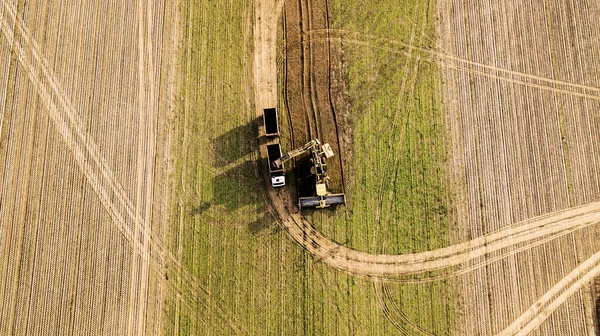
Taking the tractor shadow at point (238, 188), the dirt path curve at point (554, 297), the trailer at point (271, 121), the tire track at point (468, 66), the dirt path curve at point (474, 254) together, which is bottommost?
the dirt path curve at point (554, 297)

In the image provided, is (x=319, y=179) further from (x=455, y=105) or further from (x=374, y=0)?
(x=374, y=0)

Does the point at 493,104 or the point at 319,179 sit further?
the point at 493,104

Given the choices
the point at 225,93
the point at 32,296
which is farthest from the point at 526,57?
the point at 32,296

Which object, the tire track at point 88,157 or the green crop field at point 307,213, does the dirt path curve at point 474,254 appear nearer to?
the green crop field at point 307,213

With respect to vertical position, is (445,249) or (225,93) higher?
(225,93)

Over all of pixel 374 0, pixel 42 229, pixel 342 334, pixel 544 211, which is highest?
pixel 374 0

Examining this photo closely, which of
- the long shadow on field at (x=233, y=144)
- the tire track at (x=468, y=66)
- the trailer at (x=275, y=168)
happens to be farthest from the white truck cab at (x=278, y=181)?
the tire track at (x=468, y=66)
